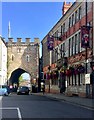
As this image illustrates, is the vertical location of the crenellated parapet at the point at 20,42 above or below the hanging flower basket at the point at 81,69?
above

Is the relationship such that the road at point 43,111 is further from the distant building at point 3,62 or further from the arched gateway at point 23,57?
the arched gateway at point 23,57

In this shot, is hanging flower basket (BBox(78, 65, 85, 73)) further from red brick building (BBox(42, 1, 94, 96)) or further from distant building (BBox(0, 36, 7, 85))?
distant building (BBox(0, 36, 7, 85))

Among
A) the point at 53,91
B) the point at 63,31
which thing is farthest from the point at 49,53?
the point at 63,31

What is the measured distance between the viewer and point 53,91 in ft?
202

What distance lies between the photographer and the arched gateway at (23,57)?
8444 centimetres

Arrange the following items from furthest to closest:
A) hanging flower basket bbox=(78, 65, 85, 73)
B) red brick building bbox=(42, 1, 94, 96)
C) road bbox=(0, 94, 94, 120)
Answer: hanging flower basket bbox=(78, 65, 85, 73), red brick building bbox=(42, 1, 94, 96), road bbox=(0, 94, 94, 120)

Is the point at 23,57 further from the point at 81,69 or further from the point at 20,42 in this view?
the point at 81,69

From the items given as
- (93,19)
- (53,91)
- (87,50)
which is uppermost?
(93,19)

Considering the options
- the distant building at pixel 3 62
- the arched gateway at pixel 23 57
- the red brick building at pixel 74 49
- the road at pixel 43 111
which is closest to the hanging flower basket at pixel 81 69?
the red brick building at pixel 74 49

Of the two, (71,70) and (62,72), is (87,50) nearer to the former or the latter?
(71,70)

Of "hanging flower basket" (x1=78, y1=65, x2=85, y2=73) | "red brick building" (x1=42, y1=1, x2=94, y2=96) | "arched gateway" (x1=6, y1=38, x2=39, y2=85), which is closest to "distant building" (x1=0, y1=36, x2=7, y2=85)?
"arched gateway" (x1=6, y1=38, x2=39, y2=85)

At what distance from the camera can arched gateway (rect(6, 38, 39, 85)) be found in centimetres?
8444

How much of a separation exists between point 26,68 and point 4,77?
6.81m

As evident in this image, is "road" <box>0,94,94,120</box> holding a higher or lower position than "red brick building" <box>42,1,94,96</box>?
lower
